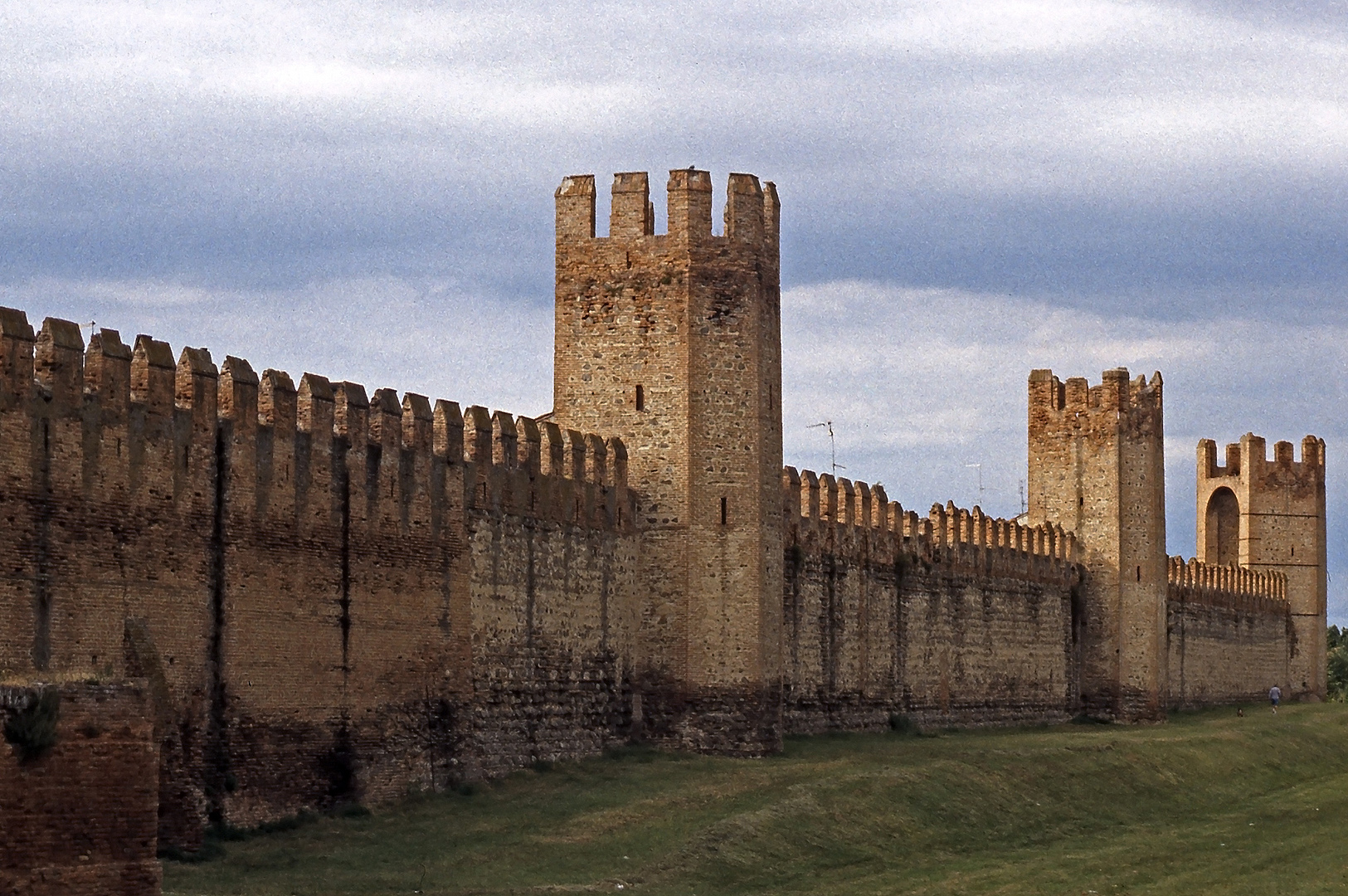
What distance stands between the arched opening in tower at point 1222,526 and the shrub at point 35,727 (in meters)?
58.0

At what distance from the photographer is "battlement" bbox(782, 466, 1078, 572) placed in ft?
128

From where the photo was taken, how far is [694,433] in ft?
111

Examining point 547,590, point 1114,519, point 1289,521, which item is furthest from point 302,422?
point 1289,521

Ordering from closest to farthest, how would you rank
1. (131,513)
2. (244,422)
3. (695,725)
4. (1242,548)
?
(131,513), (244,422), (695,725), (1242,548)

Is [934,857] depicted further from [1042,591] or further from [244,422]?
[1042,591]

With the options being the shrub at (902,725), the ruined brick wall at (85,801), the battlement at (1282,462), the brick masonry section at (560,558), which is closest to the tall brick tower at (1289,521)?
the battlement at (1282,462)

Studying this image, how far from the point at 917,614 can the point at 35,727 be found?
84.4 feet

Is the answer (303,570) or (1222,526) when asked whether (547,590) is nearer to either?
(303,570)

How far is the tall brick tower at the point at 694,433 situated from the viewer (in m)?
33.6

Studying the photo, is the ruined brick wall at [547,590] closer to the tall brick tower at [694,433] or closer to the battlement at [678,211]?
the tall brick tower at [694,433]

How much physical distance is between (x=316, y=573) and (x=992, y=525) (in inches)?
887

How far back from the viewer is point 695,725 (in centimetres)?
3347

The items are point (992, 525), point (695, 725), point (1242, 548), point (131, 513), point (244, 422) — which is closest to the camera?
point (131, 513)

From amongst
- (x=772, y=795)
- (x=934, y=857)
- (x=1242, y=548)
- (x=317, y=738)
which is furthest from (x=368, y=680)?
(x=1242, y=548)
